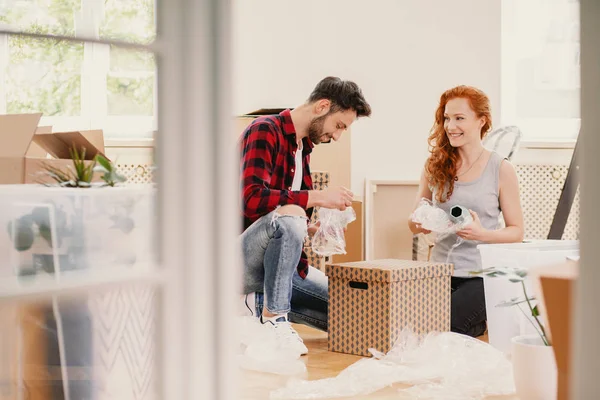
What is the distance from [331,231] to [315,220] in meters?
0.45

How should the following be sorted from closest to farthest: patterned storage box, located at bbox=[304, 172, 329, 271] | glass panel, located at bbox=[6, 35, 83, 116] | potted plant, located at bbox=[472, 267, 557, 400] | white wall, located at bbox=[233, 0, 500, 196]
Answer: glass panel, located at bbox=[6, 35, 83, 116] < potted plant, located at bbox=[472, 267, 557, 400] < patterned storage box, located at bbox=[304, 172, 329, 271] < white wall, located at bbox=[233, 0, 500, 196]

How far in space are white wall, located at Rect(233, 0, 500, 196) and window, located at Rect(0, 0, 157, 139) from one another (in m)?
3.28

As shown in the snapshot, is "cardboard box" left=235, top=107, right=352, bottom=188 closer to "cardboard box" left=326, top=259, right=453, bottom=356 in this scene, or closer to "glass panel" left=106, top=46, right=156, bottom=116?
"cardboard box" left=326, top=259, right=453, bottom=356

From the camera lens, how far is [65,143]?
1329 millimetres

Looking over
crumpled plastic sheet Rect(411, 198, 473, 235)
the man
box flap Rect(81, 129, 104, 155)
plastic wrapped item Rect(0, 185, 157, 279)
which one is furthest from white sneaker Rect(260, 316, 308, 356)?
plastic wrapped item Rect(0, 185, 157, 279)

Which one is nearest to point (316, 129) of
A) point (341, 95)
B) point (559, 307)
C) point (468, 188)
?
point (341, 95)

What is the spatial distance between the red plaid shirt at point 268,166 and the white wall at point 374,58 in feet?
5.34

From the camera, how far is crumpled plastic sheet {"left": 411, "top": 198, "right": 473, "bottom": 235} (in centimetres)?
288

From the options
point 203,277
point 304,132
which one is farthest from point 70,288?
point 304,132

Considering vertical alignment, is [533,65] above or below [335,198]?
above

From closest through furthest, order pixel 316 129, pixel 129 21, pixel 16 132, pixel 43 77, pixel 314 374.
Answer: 1. pixel 129 21
2. pixel 43 77
3. pixel 16 132
4. pixel 314 374
5. pixel 316 129

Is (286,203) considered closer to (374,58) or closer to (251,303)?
(251,303)

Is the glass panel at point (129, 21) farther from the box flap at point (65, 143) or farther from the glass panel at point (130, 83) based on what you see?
the box flap at point (65, 143)

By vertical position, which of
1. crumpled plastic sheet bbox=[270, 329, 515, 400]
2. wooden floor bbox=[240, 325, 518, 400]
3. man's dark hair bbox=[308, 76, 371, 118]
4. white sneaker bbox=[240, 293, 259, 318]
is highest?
man's dark hair bbox=[308, 76, 371, 118]
